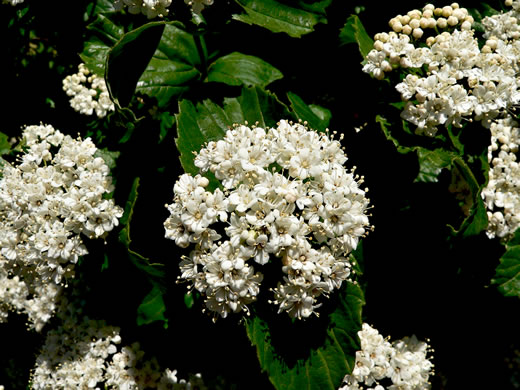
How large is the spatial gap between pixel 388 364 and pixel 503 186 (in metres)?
1.17

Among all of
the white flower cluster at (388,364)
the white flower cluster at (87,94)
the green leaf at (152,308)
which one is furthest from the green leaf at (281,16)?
the white flower cluster at (388,364)

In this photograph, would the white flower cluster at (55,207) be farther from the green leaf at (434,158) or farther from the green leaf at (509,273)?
the green leaf at (509,273)

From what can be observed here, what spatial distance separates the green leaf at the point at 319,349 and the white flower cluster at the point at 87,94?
192cm

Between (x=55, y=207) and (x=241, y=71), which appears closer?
(x=55, y=207)

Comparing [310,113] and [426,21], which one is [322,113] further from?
[426,21]

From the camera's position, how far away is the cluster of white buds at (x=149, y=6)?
95.2 inches

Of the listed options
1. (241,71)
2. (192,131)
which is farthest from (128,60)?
(241,71)

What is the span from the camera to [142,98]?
3082mm

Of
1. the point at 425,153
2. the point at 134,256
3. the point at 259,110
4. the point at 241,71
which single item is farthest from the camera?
the point at 241,71

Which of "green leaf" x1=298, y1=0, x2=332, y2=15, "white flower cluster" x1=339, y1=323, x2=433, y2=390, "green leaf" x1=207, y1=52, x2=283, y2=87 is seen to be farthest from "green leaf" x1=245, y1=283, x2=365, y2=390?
"green leaf" x1=298, y1=0, x2=332, y2=15

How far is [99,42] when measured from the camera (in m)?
2.93

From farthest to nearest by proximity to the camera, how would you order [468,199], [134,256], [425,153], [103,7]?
[103,7] < [468,199] < [425,153] < [134,256]

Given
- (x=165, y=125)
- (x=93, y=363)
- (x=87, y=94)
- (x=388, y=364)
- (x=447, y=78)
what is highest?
(x=447, y=78)

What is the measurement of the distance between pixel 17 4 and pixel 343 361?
9.75 feet
